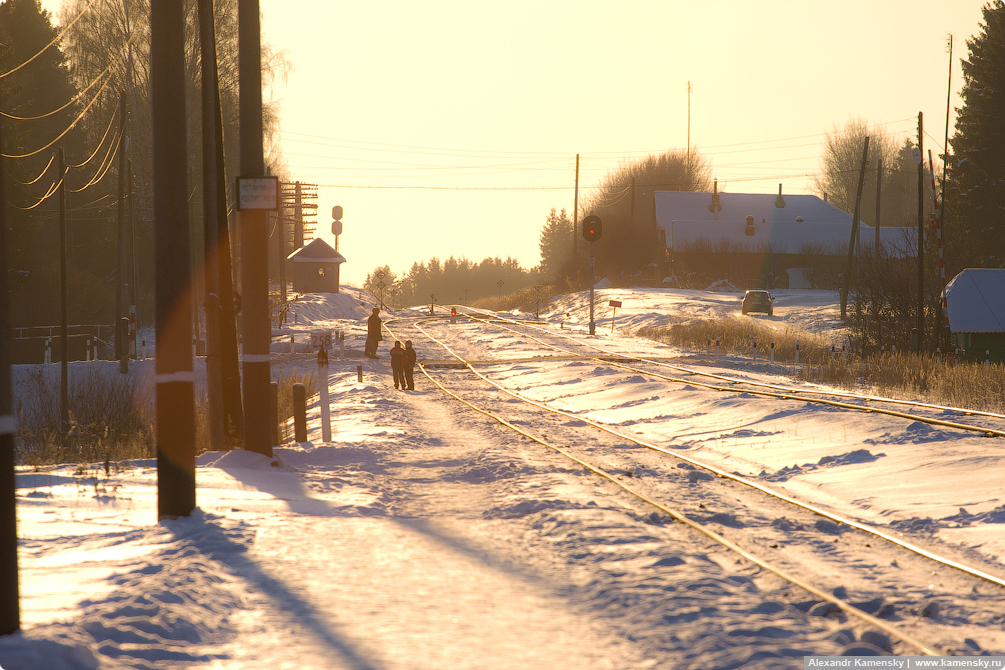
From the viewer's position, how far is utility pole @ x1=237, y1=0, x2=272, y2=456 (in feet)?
36.0

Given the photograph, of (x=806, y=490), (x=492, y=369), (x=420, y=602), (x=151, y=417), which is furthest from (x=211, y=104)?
(x=492, y=369)

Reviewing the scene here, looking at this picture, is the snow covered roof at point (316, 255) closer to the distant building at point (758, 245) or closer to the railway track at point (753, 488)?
the distant building at point (758, 245)

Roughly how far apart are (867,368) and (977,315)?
10989 mm

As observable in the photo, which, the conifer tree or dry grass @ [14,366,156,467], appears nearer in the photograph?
dry grass @ [14,366,156,467]

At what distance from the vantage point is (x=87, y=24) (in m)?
38.1

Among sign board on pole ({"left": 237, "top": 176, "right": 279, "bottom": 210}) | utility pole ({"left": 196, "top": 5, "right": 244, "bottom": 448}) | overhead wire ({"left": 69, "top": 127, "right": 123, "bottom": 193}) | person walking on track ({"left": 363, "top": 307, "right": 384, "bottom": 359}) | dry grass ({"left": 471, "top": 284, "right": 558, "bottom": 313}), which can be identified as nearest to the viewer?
sign board on pole ({"left": 237, "top": 176, "right": 279, "bottom": 210})

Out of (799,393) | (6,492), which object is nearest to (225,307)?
(6,492)

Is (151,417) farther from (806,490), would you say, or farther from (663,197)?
(663,197)

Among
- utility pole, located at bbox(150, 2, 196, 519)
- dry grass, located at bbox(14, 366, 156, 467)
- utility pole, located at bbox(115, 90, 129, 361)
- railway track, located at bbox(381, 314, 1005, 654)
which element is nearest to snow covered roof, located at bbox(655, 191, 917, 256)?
utility pole, located at bbox(115, 90, 129, 361)

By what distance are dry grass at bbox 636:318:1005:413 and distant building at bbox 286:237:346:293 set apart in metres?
44.8

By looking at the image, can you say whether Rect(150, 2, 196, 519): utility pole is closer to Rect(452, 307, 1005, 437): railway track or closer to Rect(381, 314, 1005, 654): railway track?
Rect(381, 314, 1005, 654): railway track

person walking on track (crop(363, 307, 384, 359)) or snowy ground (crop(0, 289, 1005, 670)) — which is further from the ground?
person walking on track (crop(363, 307, 384, 359))

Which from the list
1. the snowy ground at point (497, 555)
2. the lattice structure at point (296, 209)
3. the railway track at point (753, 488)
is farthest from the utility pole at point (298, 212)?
the snowy ground at point (497, 555)

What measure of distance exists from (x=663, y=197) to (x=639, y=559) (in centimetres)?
7603
